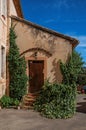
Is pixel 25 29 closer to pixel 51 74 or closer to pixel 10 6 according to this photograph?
pixel 10 6

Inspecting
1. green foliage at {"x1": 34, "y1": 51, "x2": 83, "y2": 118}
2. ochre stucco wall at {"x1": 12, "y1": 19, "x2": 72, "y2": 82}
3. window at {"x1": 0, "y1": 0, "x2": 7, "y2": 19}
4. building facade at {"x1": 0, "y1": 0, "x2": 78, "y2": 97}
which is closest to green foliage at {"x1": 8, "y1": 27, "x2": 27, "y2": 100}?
building facade at {"x1": 0, "y1": 0, "x2": 78, "y2": 97}

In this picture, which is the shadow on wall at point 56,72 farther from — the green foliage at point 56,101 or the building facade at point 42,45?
the green foliage at point 56,101

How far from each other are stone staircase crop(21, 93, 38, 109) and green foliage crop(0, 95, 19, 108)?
1.39ft

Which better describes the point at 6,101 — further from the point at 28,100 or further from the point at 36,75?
the point at 36,75

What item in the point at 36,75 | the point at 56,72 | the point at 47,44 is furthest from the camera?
the point at 36,75

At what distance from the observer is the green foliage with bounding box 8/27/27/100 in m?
16.3

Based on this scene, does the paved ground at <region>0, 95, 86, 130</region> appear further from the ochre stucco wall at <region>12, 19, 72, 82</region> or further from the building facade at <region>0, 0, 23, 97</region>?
the ochre stucco wall at <region>12, 19, 72, 82</region>

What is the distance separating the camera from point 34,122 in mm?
11531

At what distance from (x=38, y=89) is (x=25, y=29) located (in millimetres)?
4048

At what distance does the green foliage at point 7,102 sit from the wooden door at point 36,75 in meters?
2.49

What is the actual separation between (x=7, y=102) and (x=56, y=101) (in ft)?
9.66

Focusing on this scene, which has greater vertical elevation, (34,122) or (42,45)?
(42,45)

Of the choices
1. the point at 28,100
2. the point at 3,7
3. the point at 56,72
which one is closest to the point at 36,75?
the point at 56,72

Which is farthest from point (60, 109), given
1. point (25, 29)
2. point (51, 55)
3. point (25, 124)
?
point (25, 29)
